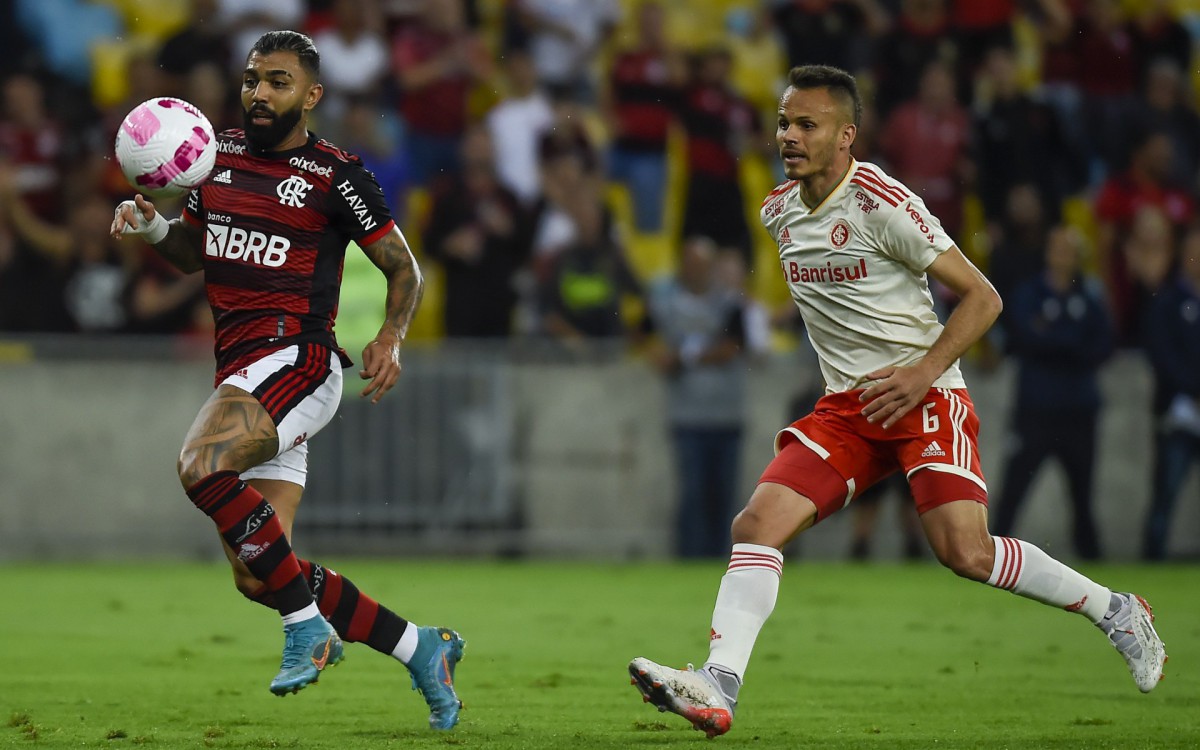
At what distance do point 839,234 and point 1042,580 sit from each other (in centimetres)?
160

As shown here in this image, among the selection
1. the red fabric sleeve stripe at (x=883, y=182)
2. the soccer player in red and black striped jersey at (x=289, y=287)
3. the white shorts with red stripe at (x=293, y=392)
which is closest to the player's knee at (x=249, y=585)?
the soccer player in red and black striped jersey at (x=289, y=287)

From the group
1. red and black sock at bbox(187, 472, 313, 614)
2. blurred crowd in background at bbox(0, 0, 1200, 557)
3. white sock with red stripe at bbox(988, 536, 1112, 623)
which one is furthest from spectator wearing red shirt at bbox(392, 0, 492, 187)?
white sock with red stripe at bbox(988, 536, 1112, 623)

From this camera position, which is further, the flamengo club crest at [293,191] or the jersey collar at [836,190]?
the flamengo club crest at [293,191]

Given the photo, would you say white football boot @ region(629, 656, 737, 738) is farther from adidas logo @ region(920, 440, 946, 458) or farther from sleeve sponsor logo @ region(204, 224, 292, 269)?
sleeve sponsor logo @ region(204, 224, 292, 269)

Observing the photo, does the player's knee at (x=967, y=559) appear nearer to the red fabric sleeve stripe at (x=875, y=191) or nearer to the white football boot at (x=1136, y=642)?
the white football boot at (x=1136, y=642)

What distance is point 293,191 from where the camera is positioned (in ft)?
23.9

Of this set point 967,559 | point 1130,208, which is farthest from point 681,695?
point 1130,208

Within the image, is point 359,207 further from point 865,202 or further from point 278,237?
point 865,202

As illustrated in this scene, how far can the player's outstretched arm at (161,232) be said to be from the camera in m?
7.15

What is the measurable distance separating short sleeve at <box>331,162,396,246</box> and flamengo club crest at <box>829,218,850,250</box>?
5.88ft

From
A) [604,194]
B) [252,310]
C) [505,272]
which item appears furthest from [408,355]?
[252,310]

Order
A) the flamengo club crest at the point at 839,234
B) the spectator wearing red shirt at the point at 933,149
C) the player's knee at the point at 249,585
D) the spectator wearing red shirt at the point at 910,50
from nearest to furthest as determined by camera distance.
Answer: the player's knee at the point at 249,585, the flamengo club crest at the point at 839,234, the spectator wearing red shirt at the point at 933,149, the spectator wearing red shirt at the point at 910,50

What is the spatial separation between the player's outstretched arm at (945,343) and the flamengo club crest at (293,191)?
2398 millimetres

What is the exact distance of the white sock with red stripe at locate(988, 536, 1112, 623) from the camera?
7086 mm
